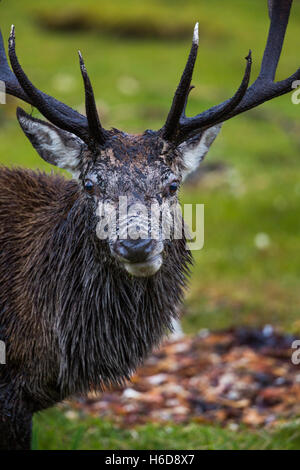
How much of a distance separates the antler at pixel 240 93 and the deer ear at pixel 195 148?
27cm

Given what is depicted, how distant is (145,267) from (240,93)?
3.85 feet

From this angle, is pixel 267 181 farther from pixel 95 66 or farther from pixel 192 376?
pixel 95 66

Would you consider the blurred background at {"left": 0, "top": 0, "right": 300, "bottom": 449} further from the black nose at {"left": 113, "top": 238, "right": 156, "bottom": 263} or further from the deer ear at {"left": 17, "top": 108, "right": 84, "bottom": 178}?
the black nose at {"left": 113, "top": 238, "right": 156, "bottom": 263}

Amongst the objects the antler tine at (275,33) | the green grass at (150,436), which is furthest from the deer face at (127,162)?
the green grass at (150,436)

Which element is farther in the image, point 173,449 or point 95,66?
point 95,66

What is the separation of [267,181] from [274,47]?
331 inches

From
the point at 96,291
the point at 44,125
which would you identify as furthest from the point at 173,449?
the point at 44,125

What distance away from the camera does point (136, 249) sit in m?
3.79

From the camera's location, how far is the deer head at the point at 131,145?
3.96 m

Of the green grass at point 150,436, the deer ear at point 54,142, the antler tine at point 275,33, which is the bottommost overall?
the green grass at point 150,436

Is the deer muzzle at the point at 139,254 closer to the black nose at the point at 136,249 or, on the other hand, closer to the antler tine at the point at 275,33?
the black nose at the point at 136,249

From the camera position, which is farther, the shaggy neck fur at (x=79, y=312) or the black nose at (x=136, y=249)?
the shaggy neck fur at (x=79, y=312)

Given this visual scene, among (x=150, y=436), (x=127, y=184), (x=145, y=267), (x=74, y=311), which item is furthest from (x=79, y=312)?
(x=150, y=436)
